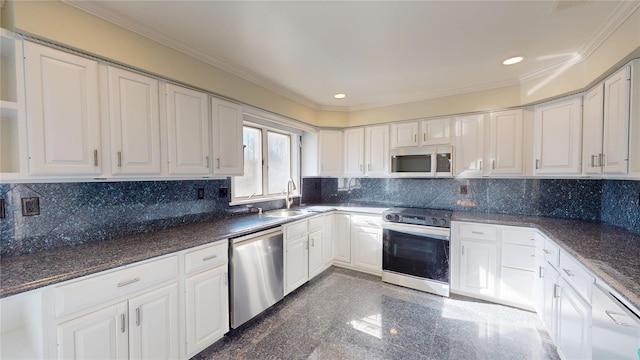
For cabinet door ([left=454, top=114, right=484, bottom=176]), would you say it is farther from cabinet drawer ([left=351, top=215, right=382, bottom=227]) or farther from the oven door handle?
cabinet drawer ([left=351, top=215, right=382, bottom=227])

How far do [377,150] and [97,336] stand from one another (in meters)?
3.37

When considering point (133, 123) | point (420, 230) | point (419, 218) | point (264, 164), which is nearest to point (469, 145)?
point (419, 218)

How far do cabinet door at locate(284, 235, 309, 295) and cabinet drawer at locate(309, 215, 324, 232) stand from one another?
0.18 meters

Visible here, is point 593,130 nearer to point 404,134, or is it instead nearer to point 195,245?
point 404,134

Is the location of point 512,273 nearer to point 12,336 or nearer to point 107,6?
point 12,336

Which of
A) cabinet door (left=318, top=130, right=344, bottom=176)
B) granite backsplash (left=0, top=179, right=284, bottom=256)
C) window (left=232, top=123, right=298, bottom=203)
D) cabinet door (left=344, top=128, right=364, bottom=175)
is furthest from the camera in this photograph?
cabinet door (left=318, top=130, right=344, bottom=176)

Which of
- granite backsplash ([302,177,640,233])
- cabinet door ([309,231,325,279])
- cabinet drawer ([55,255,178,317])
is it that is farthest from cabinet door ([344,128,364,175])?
cabinet drawer ([55,255,178,317])

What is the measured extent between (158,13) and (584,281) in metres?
3.18

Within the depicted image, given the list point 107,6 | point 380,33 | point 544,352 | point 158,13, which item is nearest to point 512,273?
point 544,352

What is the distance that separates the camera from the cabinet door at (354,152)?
373 centimetres

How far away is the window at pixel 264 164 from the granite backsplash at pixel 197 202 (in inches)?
8.3

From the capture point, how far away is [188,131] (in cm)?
206

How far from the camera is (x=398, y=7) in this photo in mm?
1525

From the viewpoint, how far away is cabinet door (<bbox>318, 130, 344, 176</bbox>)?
387 cm
